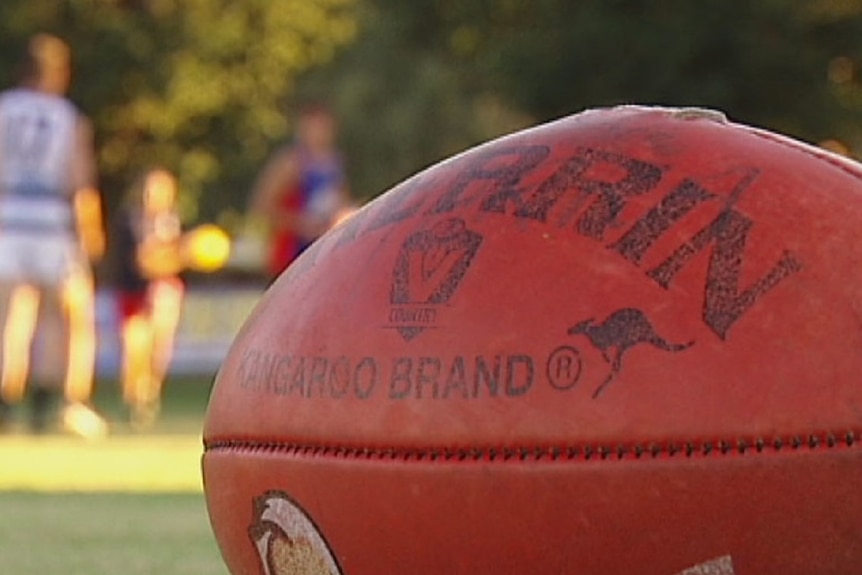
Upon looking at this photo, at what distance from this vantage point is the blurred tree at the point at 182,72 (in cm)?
2850

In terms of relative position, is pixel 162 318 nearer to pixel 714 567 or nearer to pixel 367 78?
pixel 714 567

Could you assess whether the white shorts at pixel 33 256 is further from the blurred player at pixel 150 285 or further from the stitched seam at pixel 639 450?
the stitched seam at pixel 639 450

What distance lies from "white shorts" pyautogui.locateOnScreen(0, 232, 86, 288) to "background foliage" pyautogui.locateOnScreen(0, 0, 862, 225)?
1428cm

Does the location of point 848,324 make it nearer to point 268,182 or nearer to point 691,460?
point 691,460

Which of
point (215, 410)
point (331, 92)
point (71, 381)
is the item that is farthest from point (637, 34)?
point (215, 410)

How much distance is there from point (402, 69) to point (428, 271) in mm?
30628

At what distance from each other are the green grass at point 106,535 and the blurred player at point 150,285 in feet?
25.1

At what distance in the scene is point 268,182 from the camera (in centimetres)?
1286

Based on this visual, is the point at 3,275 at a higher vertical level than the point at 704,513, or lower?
lower

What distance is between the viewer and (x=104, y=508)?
652 cm

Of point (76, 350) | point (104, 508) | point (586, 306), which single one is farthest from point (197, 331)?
point (586, 306)

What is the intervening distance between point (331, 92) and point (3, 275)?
80.1 ft

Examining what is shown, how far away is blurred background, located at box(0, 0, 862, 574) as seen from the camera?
985 inches

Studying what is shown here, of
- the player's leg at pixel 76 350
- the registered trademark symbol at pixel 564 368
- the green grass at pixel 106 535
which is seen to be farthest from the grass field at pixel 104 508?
the registered trademark symbol at pixel 564 368
